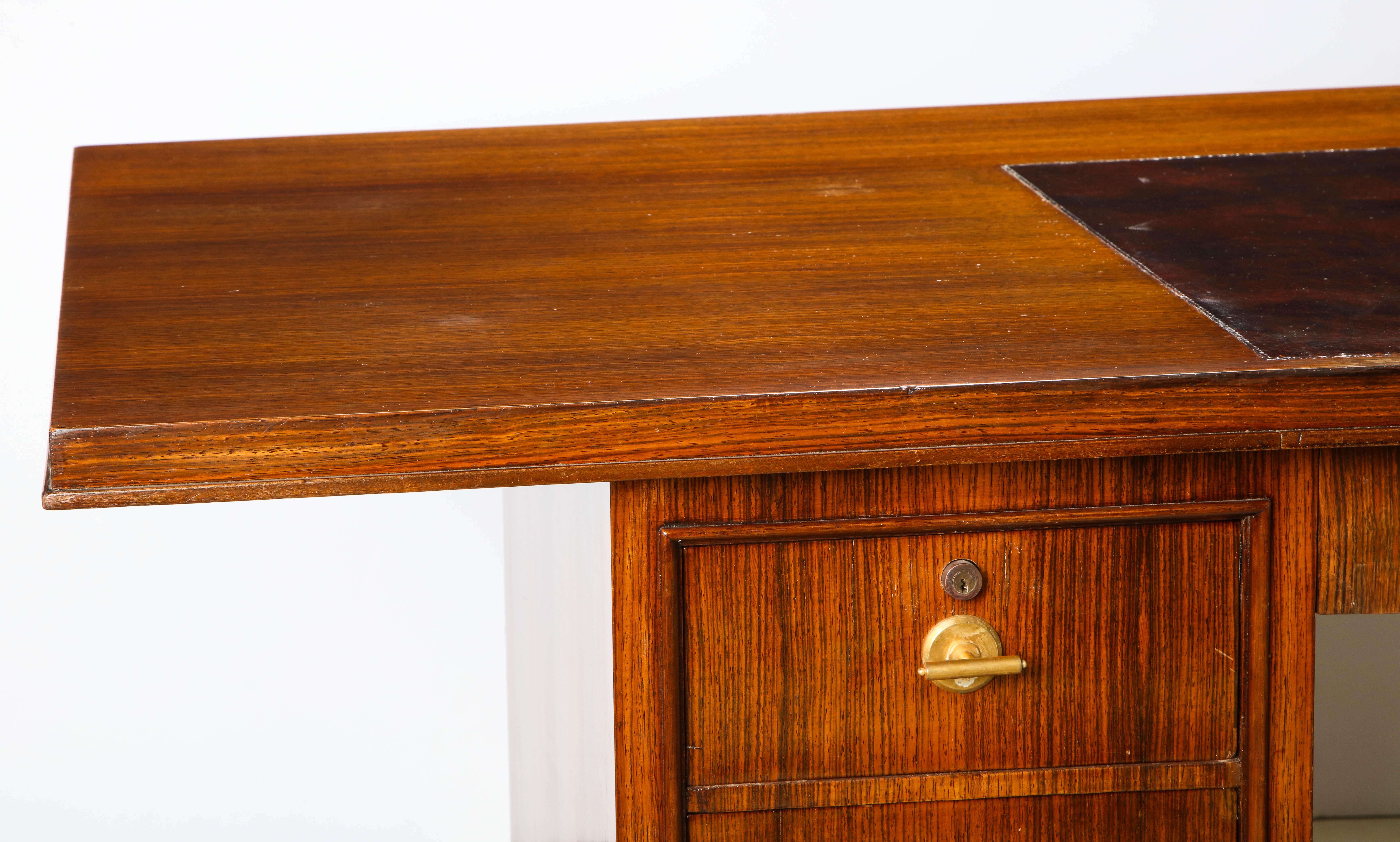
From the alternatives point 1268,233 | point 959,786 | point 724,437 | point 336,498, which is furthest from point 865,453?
point 336,498

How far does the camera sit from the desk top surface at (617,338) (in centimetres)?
61

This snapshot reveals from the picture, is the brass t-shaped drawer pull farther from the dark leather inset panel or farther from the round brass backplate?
the dark leather inset panel

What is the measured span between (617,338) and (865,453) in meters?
0.14

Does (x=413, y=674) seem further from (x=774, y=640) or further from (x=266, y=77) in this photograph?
(x=774, y=640)

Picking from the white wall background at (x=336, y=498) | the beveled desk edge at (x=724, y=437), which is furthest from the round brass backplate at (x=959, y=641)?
the white wall background at (x=336, y=498)

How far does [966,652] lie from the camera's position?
704 mm

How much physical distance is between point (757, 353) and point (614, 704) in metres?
0.18

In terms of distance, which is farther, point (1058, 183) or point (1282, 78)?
point (1282, 78)

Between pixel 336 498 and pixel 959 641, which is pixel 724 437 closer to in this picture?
pixel 959 641

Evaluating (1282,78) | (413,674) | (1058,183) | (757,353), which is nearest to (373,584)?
(413,674)

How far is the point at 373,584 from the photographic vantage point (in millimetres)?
1637

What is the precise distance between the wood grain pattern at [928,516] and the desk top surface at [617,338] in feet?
0.17

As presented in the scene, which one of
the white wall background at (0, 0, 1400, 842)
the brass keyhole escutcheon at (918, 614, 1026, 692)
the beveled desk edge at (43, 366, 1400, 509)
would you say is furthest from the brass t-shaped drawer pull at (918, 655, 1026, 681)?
the white wall background at (0, 0, 1400, 842)

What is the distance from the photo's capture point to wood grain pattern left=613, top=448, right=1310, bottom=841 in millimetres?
684
